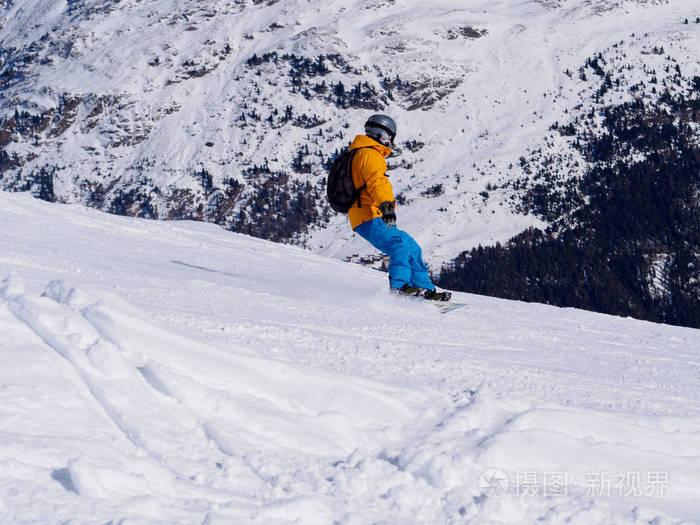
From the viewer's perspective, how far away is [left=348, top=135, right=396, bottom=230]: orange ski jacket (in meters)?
7.70

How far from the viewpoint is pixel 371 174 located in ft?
25.4

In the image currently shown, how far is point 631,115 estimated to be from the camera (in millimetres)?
187500

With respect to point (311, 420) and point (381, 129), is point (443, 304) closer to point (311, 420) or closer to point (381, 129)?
point (381, 129)

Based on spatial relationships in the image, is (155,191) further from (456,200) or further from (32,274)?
(32,274)

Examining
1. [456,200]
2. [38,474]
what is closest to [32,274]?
[38,474]

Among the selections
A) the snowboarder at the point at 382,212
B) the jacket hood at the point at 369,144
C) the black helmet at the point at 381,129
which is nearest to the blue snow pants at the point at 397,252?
the snowboarder at the point at 382,212

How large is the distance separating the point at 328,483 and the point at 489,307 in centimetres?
574

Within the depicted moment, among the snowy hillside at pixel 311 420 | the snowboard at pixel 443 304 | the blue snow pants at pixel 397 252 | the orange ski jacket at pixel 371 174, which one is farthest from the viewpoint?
the blue snow pants at pixel 397 252

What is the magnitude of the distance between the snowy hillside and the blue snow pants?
7.11 ft

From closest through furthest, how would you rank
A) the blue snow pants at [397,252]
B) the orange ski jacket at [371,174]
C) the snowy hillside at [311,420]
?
1. the snowy hillside at [311,420]
2. the orange ski jacket at [371,174]
3. the blue snow pants at [397,252]

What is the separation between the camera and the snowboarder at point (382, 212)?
774cm

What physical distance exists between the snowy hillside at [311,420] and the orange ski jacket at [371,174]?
2.36 meters

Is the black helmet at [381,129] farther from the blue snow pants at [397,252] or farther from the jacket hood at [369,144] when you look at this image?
the blue snow pants at [397,252]

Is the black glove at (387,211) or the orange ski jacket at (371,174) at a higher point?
the orange ski jacket at (371,174)
